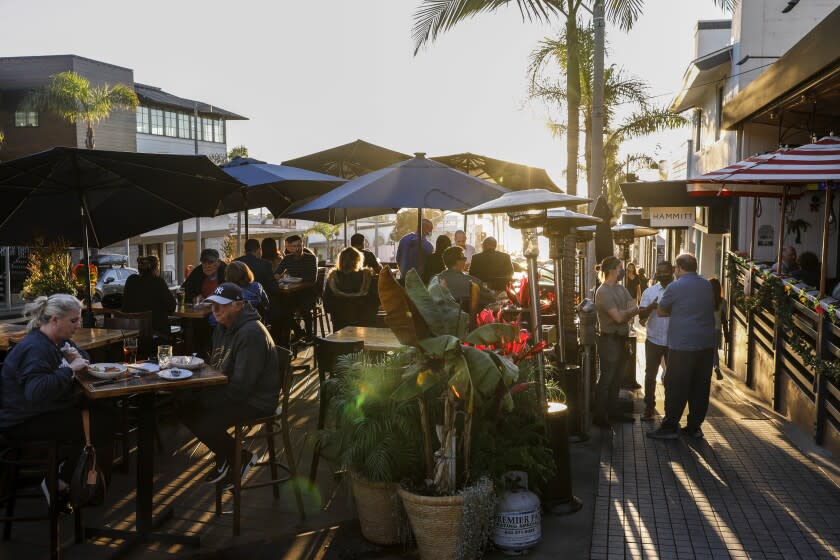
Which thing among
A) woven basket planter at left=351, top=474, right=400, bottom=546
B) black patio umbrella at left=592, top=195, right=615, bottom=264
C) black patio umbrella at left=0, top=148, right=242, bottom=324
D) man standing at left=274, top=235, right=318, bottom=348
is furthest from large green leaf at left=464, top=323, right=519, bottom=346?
black patio umbrella at left=592, top=195, right=615, bottom=264

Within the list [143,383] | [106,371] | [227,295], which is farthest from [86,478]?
[227,295]

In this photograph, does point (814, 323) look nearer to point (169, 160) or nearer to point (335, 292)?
point (335, 292)

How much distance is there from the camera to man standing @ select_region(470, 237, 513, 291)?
37.1ft

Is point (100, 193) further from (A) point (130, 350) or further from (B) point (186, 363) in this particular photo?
(B) point (186, 363)

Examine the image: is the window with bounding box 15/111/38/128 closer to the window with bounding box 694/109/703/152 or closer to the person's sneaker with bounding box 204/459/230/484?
the window with bounding box 694/109/703/152

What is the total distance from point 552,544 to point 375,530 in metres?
1.22

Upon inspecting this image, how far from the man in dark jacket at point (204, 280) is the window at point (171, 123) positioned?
43002 millimetres

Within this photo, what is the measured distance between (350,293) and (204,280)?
1882 mm

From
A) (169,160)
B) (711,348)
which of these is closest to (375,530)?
(169,160)

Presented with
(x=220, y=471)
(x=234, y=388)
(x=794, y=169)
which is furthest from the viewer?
(x=794, y=169)

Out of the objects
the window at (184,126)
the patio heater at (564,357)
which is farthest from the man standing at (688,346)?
the window at (184,126)

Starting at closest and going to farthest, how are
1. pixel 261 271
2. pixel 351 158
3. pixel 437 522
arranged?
pixel 437 522 → pixel 261 271 → pixel 351 158

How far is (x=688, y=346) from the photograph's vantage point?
8258 mm

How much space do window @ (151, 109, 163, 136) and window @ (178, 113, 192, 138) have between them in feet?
5.23
